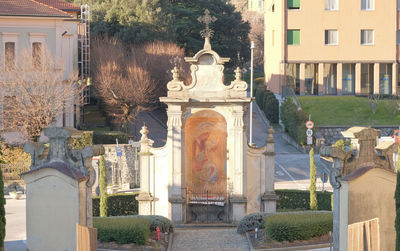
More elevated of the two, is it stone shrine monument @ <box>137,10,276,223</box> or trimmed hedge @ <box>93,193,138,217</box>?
stone shrine monument @ <box>137,10,276,223</box>

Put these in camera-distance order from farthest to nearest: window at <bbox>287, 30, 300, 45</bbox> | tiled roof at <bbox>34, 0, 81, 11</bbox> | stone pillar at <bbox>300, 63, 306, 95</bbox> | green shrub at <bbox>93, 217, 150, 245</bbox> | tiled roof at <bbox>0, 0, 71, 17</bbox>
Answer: stone pillar at <bbox>300, 63, 306, 95</bbox> < window at <bbox>287, 30, 300, 45</bbox> < tiled roof at <bbox>34, 0, 81, 11</bbox> < tiled roof at <bbox>0, 0, 71, 17</bbox> < green shrub at <bbox>93, 217, 150, 245</bbox>

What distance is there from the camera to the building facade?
160 ft

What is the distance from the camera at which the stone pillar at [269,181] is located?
31891mm

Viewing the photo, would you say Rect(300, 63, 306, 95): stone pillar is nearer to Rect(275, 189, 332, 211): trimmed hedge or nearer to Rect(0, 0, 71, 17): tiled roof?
Rect(0, 0, 71, 17): tiled roof

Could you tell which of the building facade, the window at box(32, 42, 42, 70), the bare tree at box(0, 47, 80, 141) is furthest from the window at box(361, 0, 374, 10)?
the window at box(32, 42, 42, 70)

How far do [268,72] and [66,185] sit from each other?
181 feet

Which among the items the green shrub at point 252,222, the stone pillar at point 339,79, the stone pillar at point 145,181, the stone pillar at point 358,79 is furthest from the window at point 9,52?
the stone pillar at point 358,79

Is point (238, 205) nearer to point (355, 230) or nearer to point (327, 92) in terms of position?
point (355, 230)

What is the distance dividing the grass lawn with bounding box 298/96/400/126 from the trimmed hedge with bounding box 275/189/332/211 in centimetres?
2072

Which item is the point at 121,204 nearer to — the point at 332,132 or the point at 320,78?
the point at 332,132

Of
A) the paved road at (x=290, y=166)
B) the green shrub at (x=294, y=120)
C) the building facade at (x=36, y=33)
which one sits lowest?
the paved road at (x=290, y=166)

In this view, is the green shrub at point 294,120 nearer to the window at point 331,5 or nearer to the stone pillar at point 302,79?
the stone pillar at point 302,79

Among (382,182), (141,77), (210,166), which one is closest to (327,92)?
(141,77)

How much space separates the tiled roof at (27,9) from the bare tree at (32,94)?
2.54 metres
